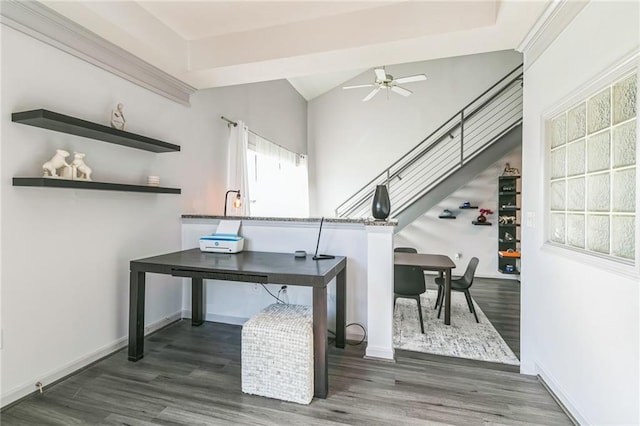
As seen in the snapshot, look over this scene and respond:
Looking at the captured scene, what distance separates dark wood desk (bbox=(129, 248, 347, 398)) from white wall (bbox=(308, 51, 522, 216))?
3.82m

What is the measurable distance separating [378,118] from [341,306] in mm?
4422

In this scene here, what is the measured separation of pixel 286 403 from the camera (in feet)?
6.18

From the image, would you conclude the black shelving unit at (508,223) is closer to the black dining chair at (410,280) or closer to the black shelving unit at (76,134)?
the black dining chair at (410,280)

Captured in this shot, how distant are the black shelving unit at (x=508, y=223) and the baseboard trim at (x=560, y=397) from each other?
335cm

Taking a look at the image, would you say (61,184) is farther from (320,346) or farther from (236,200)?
(236,200)

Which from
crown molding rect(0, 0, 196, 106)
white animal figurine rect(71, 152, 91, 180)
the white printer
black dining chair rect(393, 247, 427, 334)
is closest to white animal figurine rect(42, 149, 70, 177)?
white animal figurine rect(71, 152, 91, 180)

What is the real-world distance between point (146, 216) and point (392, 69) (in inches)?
197

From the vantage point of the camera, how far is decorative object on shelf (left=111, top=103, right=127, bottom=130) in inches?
93.5

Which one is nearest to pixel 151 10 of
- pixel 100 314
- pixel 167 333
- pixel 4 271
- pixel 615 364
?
pixel 4 271

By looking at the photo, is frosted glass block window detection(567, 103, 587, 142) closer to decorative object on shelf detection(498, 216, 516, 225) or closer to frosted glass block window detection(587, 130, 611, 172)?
frosted glass block window detection(587, 130, 611, 172)

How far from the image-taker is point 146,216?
9.08 feet

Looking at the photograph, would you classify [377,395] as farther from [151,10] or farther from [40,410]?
[151,10]

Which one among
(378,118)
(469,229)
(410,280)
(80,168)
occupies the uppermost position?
(378,118)

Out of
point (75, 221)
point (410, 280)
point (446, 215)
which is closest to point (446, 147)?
point (446, 215)
